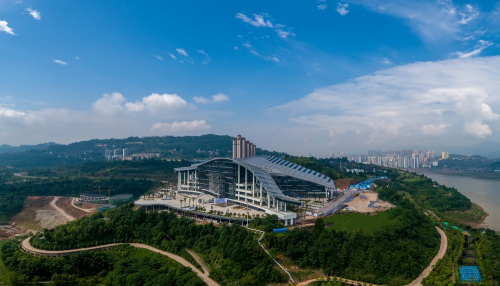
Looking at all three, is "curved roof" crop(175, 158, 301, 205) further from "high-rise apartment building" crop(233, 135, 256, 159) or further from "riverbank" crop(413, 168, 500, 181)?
"riverbank" crop(413, 168, 500, 181)

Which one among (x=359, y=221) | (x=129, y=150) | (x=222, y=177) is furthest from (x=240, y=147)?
(x=129, y=150)

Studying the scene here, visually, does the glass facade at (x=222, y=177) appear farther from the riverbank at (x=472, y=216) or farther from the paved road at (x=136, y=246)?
the riverbank at (x=472, y=216)

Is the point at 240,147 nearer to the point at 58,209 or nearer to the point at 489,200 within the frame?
the point at 58,209

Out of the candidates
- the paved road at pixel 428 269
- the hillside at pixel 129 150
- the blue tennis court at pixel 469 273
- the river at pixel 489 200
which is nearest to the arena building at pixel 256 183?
the paved road at pixel 428 269

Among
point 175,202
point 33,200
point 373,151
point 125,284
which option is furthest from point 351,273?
point 373,151

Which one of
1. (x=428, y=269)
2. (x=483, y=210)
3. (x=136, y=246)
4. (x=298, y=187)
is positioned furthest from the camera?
(x=483, y=210)

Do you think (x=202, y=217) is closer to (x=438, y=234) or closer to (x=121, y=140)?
(x=438, y=234)
